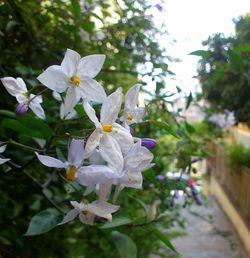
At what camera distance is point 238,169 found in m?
3.23

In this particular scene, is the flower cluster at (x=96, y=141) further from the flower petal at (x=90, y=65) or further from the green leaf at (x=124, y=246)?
the green leaf at (x=124, y=246)

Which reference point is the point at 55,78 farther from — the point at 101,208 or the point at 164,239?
the point at 164,239

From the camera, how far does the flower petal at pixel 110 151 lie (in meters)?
0.38

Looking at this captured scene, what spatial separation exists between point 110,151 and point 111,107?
0.05m

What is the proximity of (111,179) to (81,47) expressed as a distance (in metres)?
0.75

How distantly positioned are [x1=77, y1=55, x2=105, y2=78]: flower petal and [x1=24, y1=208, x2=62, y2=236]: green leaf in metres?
0.26

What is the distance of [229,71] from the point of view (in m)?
1.40

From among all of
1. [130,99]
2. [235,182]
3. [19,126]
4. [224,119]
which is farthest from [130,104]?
[235,182]

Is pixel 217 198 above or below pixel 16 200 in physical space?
below

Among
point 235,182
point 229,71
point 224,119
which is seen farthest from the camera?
point 235,182

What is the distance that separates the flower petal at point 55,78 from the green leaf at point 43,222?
24 cm

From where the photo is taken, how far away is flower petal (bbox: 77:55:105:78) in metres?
0.41

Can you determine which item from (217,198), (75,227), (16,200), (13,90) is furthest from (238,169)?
(13,90)

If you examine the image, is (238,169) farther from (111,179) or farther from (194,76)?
(111,179)
